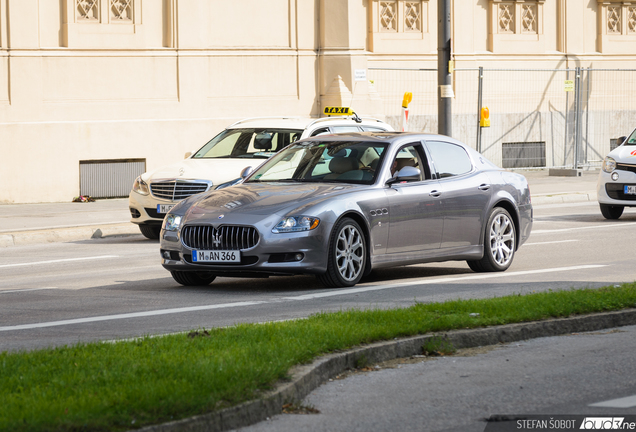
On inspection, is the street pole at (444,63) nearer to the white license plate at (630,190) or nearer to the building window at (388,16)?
the white license plate at (630,190)

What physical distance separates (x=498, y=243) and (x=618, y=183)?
20.9ft

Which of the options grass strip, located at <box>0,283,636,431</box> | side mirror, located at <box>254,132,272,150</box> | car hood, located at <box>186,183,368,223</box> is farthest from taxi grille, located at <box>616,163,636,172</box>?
grass strip, located at <box>0,283,636,431</box>

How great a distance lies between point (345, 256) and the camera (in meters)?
10.7

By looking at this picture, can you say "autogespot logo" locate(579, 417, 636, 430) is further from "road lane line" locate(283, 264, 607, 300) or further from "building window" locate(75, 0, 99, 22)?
"building window" locate(75, 0, 99, 22)

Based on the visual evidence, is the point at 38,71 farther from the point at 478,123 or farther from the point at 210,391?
the point at 210,391

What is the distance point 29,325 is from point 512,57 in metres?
24.3

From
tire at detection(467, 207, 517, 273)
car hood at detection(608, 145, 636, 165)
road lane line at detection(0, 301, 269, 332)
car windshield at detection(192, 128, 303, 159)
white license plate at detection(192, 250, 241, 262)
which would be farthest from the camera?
car hood at detection(608, 145, 636, 165)

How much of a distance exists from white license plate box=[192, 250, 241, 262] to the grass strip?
2.15 meters

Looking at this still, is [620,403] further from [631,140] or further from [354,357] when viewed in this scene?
[631,140]

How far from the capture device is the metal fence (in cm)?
2872

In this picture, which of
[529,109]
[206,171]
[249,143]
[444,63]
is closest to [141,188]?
→ [206,171]

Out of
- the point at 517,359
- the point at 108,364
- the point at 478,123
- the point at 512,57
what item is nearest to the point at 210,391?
the point at 108,364

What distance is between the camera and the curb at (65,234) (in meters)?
16.4

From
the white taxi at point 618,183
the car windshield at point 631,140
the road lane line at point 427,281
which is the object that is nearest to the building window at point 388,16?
the car windshield at point 631,140
